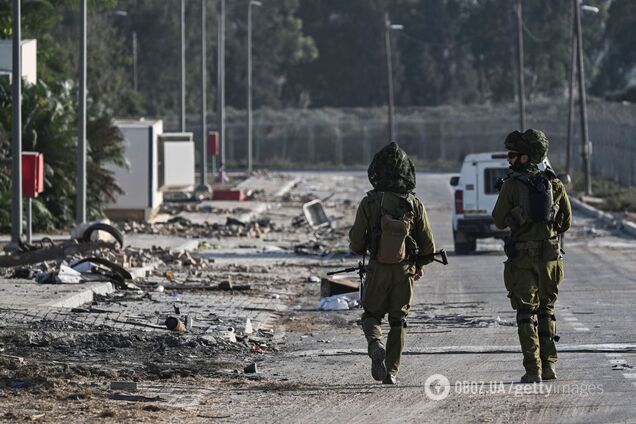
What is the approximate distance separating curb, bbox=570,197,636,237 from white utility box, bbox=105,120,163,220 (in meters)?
11.4

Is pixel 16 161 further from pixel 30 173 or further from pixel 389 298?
pixel 389 298

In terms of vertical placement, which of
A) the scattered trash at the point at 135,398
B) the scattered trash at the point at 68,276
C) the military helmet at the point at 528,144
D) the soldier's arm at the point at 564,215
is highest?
the military helmet at the point at 528,144

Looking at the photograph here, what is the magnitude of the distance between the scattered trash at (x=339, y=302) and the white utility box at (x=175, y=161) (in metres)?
21.2

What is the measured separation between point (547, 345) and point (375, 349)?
136 centimetres

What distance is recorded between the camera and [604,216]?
3944 centimetres

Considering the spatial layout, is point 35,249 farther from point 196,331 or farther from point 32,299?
point 196,331

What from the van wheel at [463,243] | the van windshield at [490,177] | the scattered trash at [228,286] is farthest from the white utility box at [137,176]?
the scattered trash at [228,286]

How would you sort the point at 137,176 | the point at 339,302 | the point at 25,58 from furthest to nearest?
the point at 137,176, the point at 25,58, the point at 339,302

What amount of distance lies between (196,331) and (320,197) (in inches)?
1533

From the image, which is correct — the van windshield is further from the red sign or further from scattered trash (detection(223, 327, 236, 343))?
scattered trash (detection(223, 327, 236, 343))

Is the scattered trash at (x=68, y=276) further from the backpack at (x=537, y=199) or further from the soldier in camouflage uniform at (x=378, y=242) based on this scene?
the backpack at (x=537, y=199)

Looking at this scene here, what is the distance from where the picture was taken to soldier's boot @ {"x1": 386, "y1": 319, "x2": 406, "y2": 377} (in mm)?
11156

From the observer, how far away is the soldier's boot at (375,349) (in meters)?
11.0

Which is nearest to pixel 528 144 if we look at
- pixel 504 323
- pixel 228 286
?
pixel 504 323
